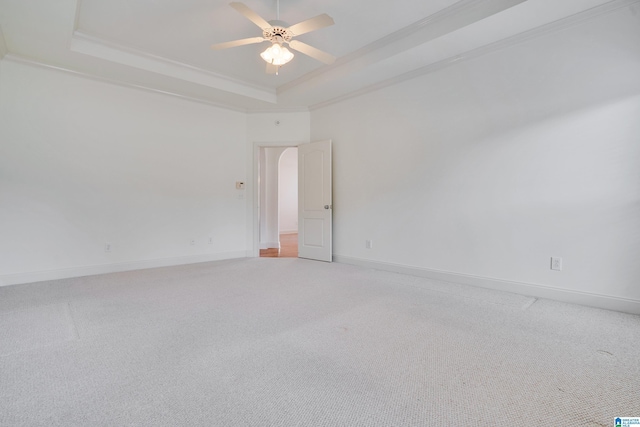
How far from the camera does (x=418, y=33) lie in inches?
134

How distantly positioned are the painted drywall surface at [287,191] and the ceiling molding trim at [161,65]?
5.17 meters

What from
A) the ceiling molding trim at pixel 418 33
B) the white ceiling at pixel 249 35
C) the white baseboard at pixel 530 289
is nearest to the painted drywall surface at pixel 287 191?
the white ceiling at pixel 249 35

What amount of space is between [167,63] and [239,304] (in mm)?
3478

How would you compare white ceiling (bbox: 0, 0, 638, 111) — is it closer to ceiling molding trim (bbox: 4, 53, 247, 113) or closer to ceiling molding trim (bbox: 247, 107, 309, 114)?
ceiling molding trim (bbox: 4, 53, 247, 113)

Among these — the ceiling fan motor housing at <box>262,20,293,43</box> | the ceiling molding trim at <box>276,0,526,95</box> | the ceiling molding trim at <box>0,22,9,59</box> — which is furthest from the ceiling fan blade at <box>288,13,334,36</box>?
the ceiling molding trim at <box>0,22,9,59</box>

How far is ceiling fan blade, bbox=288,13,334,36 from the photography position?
99.1 inches

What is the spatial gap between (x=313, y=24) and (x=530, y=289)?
3.39 m

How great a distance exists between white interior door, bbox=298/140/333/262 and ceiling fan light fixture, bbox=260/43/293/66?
2183 millimetres

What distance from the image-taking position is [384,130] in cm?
456

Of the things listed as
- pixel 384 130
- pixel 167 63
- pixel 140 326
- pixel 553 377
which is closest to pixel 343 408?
pixel 553 377

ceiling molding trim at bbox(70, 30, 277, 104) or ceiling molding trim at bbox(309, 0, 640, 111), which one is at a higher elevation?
ceiling molding trim at bbox(70, 30, 277, 104)

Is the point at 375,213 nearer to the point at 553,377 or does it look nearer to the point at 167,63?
the point at 553,377

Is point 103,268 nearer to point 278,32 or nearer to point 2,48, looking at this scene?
point 2,48

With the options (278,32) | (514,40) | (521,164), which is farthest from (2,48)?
(521,164)
